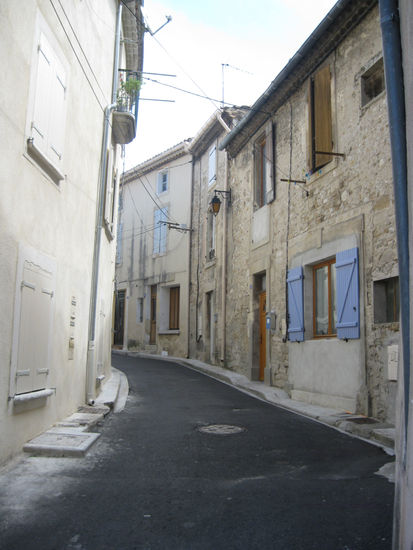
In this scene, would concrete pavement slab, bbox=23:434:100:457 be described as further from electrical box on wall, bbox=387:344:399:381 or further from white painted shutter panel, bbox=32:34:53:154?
electrical box on wall, bbox=387:344:399:381

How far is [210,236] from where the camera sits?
17.8 meters

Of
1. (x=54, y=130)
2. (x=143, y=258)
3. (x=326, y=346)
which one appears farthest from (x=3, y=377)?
(x=143, y=258)

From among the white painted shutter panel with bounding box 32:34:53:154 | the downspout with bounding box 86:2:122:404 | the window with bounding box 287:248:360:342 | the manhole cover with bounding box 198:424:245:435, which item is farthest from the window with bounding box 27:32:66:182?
the window with bounding box 287:248:360:342

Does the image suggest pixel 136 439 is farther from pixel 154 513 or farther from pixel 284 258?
pixel 284 258

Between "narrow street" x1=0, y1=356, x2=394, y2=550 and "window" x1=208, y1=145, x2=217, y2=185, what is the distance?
11.7m

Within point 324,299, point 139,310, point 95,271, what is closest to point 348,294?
point 324,299

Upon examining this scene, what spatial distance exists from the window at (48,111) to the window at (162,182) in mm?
16097

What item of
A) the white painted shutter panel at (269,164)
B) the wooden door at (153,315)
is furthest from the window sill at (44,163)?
the wooden door at (153,315)

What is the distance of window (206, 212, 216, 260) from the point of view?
1751 centimetres

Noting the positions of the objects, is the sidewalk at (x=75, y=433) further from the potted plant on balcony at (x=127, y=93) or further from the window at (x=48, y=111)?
the potted plant on balcony at (x=127, y=93)

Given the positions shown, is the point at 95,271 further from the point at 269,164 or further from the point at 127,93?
the point at 269,164

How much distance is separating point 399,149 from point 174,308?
19.0m

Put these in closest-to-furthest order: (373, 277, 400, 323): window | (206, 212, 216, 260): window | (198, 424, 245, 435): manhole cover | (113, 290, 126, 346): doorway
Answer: (198, 424, 245, 435): manhole cover < (373, 277, 400, 323): window < (206, 212, 216, 260): window < (113, 290, 126, 346): doorway

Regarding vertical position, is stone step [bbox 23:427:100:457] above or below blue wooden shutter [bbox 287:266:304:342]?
below
